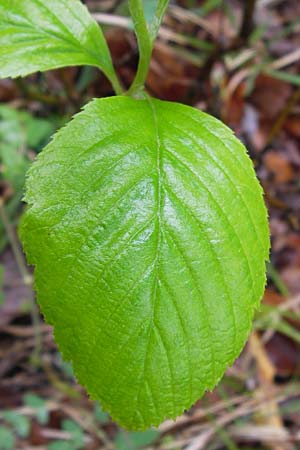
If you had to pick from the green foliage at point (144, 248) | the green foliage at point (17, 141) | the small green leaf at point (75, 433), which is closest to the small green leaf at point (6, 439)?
the small green leaf at point (75, 433)

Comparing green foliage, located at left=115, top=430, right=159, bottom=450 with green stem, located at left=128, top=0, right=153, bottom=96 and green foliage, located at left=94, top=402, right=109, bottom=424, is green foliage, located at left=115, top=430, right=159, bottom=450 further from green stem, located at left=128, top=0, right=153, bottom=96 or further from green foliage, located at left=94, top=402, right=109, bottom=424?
green stem, located at left=128, top=0, right=153, bottom=96

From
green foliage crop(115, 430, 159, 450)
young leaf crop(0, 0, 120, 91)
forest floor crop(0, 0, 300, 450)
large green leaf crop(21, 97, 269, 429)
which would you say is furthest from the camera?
forest floor crop(0, 0, 300, 450)

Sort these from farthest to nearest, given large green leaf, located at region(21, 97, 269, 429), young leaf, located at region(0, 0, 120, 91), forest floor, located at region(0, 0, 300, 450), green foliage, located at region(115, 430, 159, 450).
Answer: forest floor, located at region(0, 0, 300, 450), green foliage, located at region(115, 430, 159, 450), young leaf, located at region(0, 0, 120, 91), large green leaf, located at region(21, 97, 269, 429)

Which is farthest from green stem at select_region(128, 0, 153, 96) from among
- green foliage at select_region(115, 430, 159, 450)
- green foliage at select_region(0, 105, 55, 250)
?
green foliage at select_region(115, 430, 159, 450)

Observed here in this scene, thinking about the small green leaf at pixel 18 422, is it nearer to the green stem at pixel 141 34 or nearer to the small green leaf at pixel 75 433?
the small green leaf at pixel 75 433

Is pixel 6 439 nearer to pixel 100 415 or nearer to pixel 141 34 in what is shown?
pixel 100 415

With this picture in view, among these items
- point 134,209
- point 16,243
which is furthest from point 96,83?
point 134,209

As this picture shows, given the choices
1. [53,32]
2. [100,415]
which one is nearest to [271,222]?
[100,415]

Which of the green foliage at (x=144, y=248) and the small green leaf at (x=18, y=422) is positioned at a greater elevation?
the green foliage at (x=144, y=248)
